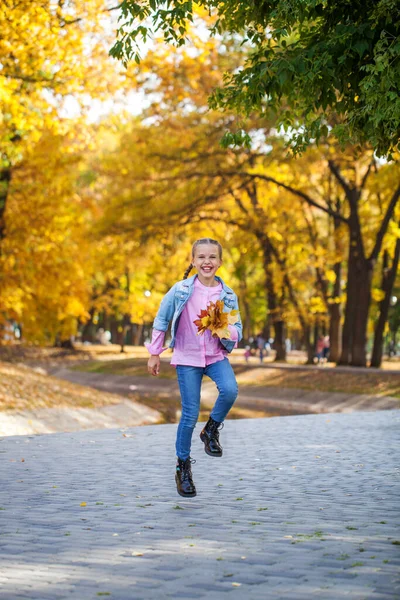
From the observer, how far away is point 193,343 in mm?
7918

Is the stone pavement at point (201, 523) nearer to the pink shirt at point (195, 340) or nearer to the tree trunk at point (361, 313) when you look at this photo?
the pink shirt at point (195, 340)

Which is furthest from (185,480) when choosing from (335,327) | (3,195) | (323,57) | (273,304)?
(273,304)

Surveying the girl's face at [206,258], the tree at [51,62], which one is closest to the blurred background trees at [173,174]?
the tree at [51,62]

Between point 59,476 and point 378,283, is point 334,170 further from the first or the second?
point 59,476

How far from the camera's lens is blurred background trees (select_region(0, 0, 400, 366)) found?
17125 mm

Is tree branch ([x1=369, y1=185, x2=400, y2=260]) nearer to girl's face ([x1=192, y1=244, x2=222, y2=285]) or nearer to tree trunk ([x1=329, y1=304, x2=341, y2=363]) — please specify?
tree trunk ([x1=329, y1=304, x2=341, y2=363])

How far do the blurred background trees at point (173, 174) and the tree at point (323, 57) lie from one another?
0.18ft

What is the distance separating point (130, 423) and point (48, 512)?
13.7m

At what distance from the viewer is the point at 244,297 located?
6328 centimetres

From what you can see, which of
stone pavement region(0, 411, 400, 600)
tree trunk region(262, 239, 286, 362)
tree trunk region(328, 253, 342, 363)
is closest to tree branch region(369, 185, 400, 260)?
tree trunk region(262, 239, 286, 362)

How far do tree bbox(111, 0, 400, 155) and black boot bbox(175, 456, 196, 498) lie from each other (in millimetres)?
3764

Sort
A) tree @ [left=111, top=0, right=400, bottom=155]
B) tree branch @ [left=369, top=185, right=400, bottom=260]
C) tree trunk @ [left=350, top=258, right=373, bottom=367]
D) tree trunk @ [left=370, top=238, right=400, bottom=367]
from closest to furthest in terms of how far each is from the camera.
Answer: tree @ [left=111, top=0, right=400, bottom=155] < tree branch @ [left=369, top=185, right=400, bottom=260] < tree trunk @ [left=350, top=258, right=373, bottom=367] < tree trunk @ [left=370, top=238, right=400, bottom=367]

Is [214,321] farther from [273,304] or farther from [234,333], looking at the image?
[273,304]

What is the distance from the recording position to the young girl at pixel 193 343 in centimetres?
780
